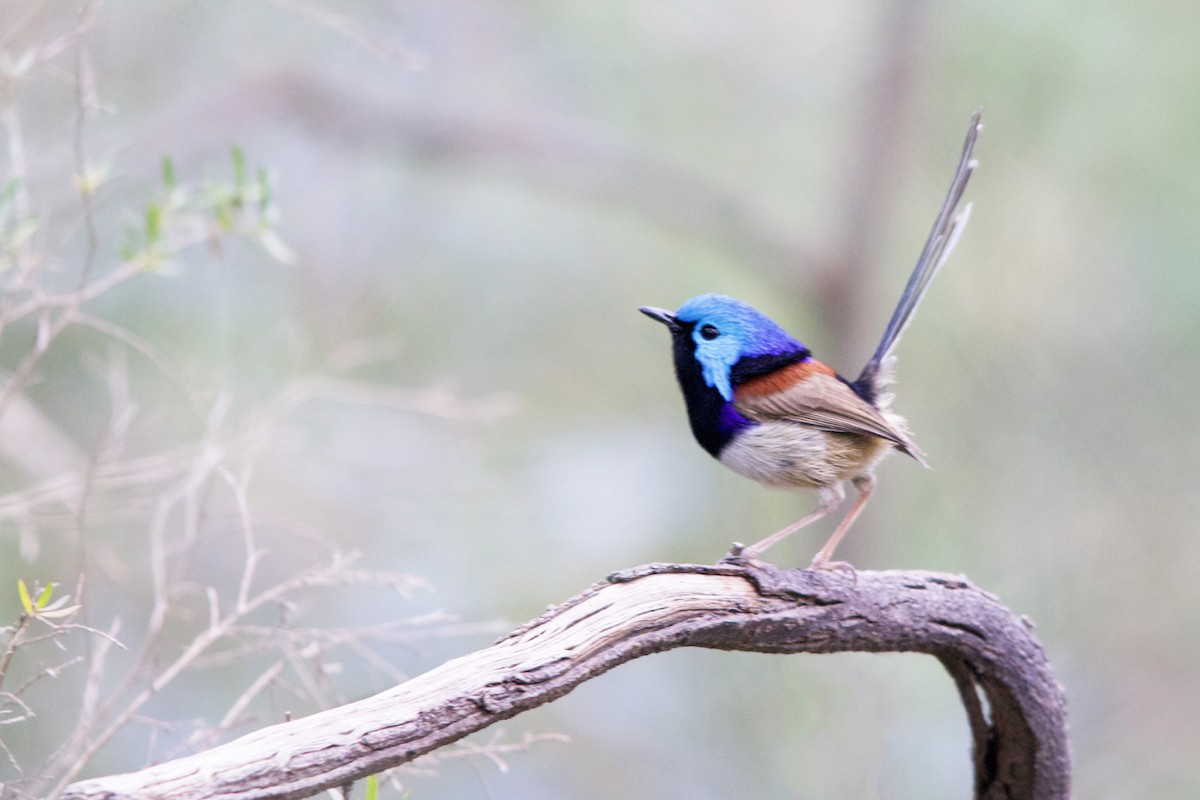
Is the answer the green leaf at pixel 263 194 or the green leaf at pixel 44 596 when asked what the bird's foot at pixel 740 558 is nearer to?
the green leaf at pixel 44 596

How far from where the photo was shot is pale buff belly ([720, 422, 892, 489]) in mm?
3090

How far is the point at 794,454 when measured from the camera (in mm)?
3100

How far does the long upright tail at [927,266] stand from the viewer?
3.26m

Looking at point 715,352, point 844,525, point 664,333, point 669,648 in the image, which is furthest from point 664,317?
point 664,333

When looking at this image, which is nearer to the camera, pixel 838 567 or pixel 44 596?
pixel 44 596

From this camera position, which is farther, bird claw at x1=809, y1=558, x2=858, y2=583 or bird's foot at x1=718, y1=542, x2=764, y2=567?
bird claw at x1=809, y1=558, x2=858, y2=583

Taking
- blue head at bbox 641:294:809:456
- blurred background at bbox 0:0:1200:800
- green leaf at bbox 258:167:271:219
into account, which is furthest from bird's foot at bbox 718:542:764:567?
blurred background at bbox 0:0:1200:800

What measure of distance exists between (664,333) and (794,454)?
6672 mm

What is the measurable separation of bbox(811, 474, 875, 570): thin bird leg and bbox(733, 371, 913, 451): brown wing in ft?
0.76

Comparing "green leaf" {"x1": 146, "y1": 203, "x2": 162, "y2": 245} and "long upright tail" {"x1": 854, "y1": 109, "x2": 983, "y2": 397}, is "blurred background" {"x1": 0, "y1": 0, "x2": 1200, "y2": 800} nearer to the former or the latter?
"long upright tail" {"x1": 854, "y1": 109, "x2": 983, "y2": 397}

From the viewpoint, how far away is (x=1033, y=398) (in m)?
7.96

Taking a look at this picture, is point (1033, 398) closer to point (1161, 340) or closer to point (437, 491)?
point (1161, 340)

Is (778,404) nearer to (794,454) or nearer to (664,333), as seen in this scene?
(794,454)

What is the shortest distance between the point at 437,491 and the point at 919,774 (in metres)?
3.39
